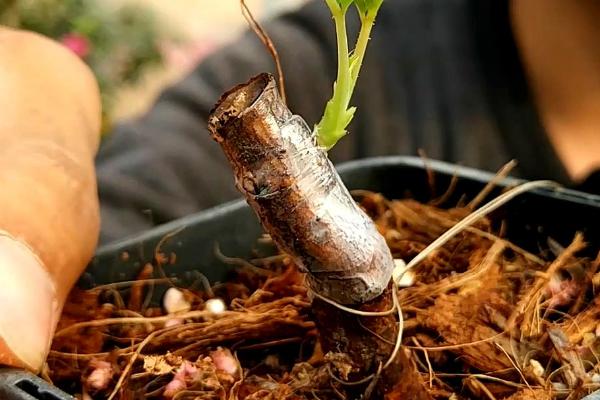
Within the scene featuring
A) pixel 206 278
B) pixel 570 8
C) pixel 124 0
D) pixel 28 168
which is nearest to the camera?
pixel 28 168

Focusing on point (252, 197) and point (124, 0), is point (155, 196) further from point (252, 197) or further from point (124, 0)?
point (124, 0)

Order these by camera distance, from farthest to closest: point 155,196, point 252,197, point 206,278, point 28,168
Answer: point 155,196 → point 206,278 → point 28,168 → point 252,197

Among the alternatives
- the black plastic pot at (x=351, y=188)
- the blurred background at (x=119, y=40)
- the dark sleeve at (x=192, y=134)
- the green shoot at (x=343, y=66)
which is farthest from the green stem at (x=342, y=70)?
the blurred background at (x=119, y=40)

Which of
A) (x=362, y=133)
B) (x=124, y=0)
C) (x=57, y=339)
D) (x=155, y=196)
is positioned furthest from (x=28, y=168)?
(x=124, y=0)

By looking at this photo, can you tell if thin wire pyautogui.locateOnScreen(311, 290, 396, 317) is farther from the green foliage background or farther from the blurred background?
the green foliage background

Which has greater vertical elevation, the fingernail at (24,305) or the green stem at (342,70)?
the green stem at (342,70)

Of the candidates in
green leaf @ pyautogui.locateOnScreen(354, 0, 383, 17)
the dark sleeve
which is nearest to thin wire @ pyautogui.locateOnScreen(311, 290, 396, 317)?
green leaf @ pyautogui.locateOnScreen(354, 0, 383, 17)

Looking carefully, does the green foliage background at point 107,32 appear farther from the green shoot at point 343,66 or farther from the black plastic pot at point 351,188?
the green shoot at point 343,66
